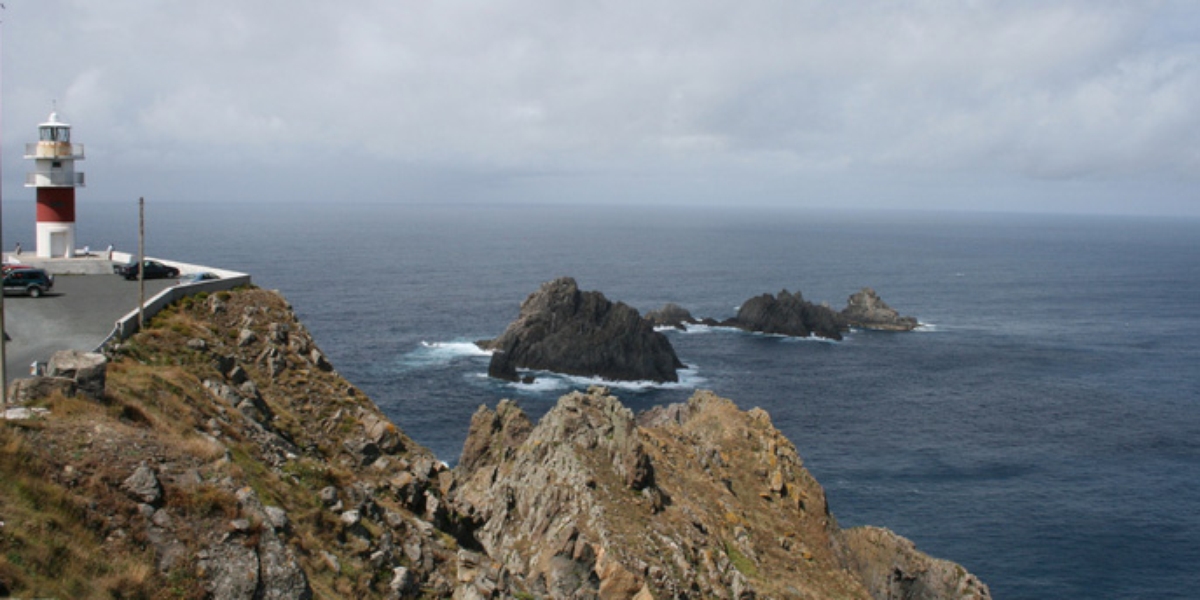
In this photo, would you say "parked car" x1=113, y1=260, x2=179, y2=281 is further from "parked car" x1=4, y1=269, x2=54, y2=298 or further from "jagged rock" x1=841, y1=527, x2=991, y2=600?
"jagged rock" x1=841, y1=527, x2=991, y2=600

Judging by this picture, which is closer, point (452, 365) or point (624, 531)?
point (624, 531)

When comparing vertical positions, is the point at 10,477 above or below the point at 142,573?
above

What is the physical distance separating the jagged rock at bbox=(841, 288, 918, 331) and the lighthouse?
110m

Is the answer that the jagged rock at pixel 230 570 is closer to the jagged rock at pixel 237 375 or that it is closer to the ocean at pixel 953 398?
the jagged rock at pixel 237 375

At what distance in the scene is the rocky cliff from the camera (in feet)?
44.3

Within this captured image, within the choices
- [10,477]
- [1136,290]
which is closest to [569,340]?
[10,477]

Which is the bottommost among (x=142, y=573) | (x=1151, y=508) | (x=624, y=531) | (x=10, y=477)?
(x=1151, y=508)

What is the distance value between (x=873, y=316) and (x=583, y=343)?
177 ft

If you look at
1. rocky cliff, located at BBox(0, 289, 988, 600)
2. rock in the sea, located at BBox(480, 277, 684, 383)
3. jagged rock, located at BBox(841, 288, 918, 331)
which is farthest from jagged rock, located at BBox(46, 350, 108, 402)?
jagged rock, located at BBox(841, 288, 918, 331)

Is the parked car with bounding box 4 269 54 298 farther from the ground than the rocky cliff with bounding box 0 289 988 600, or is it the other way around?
the parked car with bounding box 4 269 54 298

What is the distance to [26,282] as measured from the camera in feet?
110

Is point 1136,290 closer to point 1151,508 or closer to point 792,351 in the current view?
point 792,351

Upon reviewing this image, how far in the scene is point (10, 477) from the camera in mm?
13430

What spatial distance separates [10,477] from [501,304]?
125 meters
